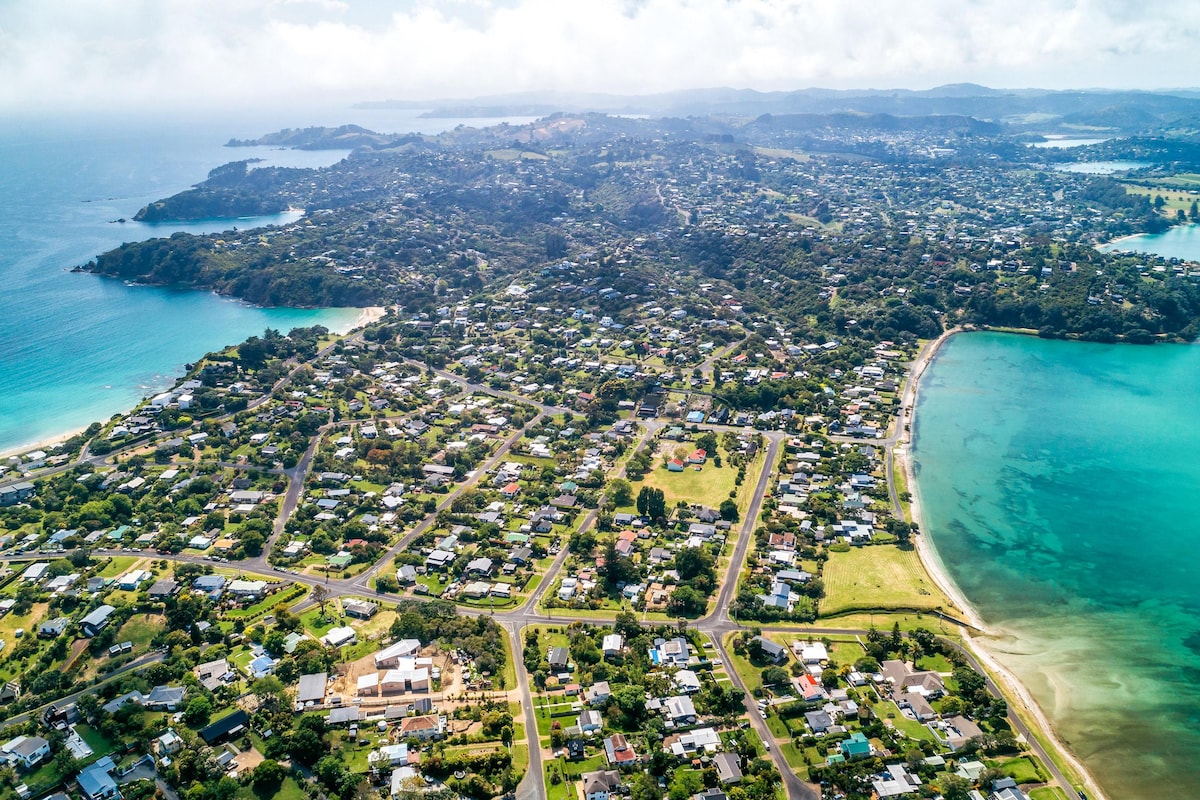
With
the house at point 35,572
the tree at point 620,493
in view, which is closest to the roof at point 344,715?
the tree at point 620,493

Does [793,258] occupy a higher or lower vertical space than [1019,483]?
higher

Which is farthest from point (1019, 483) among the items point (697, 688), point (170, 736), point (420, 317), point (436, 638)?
point (420, 317)

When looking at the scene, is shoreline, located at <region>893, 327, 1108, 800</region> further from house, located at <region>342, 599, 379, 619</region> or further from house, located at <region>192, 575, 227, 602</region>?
house, located at <region>192, 575, 227, 602</region>

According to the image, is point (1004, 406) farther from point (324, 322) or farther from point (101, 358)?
point (101, 358)

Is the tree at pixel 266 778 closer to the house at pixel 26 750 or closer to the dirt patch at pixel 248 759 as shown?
the dirt patch at pixel 248 759

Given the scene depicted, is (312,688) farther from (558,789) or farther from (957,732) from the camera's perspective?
(957,732)

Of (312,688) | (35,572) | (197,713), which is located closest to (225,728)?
(197,713)
